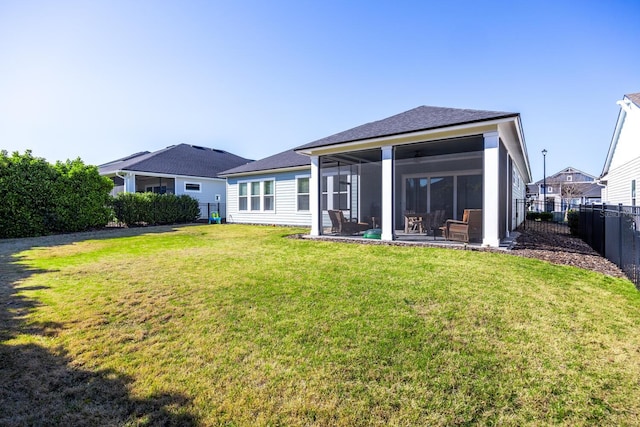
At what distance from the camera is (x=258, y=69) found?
11.9 m

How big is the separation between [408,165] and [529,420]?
1283 cm

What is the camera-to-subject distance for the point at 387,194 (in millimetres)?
9055

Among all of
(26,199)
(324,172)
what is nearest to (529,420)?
(324,172)

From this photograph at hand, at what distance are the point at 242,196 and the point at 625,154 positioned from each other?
61.8 ft

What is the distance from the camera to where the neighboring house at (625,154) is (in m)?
12.4

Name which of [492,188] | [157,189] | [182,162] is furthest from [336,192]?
[157,189]

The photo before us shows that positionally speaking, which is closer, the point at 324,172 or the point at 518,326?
the point at 518,326

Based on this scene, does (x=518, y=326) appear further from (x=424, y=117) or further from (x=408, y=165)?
(x=408, y=165)

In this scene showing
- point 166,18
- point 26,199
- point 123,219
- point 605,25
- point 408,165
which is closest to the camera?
point 166,18

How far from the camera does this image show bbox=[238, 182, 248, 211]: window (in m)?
17.5

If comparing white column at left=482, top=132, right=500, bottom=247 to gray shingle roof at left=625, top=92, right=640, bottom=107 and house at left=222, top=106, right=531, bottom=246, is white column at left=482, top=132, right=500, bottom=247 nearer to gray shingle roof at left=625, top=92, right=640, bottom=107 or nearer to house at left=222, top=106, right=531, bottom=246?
house at left=222, top=106, right=531, bottom=246

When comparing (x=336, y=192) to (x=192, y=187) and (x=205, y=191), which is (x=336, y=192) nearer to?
(x=205, y=191)

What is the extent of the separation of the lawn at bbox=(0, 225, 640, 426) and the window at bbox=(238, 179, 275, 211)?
430 inches

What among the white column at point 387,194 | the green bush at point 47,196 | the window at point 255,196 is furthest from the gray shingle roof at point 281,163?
the green bush at point 47,196
